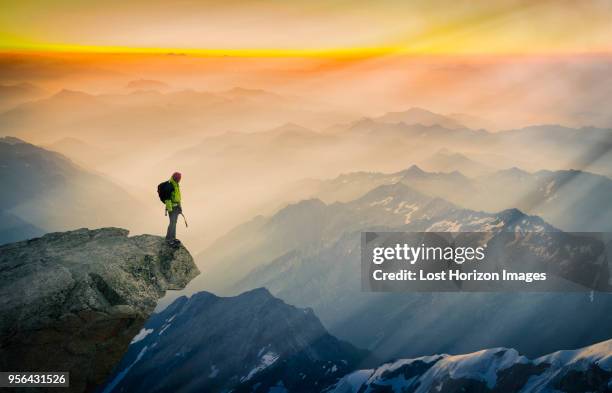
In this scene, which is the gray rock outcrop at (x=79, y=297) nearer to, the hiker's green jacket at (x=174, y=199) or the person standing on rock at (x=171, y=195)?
the person standing on rock at (x=171, y=195)

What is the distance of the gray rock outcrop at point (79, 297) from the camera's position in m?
22.2

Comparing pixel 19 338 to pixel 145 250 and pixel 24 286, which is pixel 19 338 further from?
pixel 145 250

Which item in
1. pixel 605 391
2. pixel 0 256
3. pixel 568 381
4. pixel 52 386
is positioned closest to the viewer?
pixel 52 386

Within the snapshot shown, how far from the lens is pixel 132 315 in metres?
24.0

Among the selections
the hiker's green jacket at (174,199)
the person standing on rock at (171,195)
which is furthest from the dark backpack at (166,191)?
the hiker's green jacket at (174,199)

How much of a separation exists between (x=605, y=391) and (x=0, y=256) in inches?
8476

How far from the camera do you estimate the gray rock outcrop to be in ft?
72.8

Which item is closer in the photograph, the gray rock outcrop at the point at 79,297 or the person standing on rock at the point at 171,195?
the gray rock outcrop at the point at 79,297

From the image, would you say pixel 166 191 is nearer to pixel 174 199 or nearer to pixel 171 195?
pixel 171 195

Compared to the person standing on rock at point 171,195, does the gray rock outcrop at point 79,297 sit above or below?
below

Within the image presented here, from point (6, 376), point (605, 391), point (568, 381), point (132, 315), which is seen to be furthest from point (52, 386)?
point (568, 381)

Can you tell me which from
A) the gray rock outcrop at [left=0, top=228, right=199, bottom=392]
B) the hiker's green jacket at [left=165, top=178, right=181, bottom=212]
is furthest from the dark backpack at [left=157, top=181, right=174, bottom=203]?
the gray rock outcrop at [left=0, top=228, right=199, bottom=392]

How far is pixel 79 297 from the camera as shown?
2286 cm

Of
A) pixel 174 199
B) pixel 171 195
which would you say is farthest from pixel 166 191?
pixel 174 199
